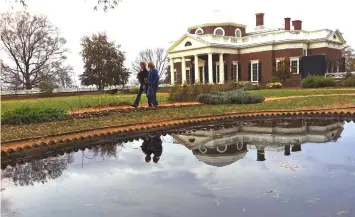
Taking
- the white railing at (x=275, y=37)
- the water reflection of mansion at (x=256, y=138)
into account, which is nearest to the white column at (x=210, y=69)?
the white railing at (x=275, y=37)

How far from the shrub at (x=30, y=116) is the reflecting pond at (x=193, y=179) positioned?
12.4ft

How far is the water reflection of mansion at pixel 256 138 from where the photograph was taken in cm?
633

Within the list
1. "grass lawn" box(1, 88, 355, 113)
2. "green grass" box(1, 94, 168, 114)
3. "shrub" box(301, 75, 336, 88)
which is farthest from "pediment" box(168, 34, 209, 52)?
"green grass" box(1, 94, 168, 114)

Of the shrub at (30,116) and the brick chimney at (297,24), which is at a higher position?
the brick chimney at (297,24)

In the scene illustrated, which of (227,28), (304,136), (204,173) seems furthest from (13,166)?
(227,28)

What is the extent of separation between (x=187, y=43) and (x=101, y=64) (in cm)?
1323

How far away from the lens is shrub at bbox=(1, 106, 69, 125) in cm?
982

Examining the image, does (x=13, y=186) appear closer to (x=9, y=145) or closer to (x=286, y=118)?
(x=9, y=145)

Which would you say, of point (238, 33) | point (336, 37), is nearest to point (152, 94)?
point (336, 37)

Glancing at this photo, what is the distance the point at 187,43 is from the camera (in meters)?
43.0

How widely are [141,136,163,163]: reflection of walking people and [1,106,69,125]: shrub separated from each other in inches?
155

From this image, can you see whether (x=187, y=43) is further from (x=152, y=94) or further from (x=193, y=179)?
(x=193, y=179)

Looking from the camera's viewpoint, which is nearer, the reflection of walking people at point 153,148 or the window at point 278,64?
the reflection of walking people at point 153,148

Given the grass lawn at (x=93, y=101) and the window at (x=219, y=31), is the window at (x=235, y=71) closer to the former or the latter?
the window at (x=219, y=31)
